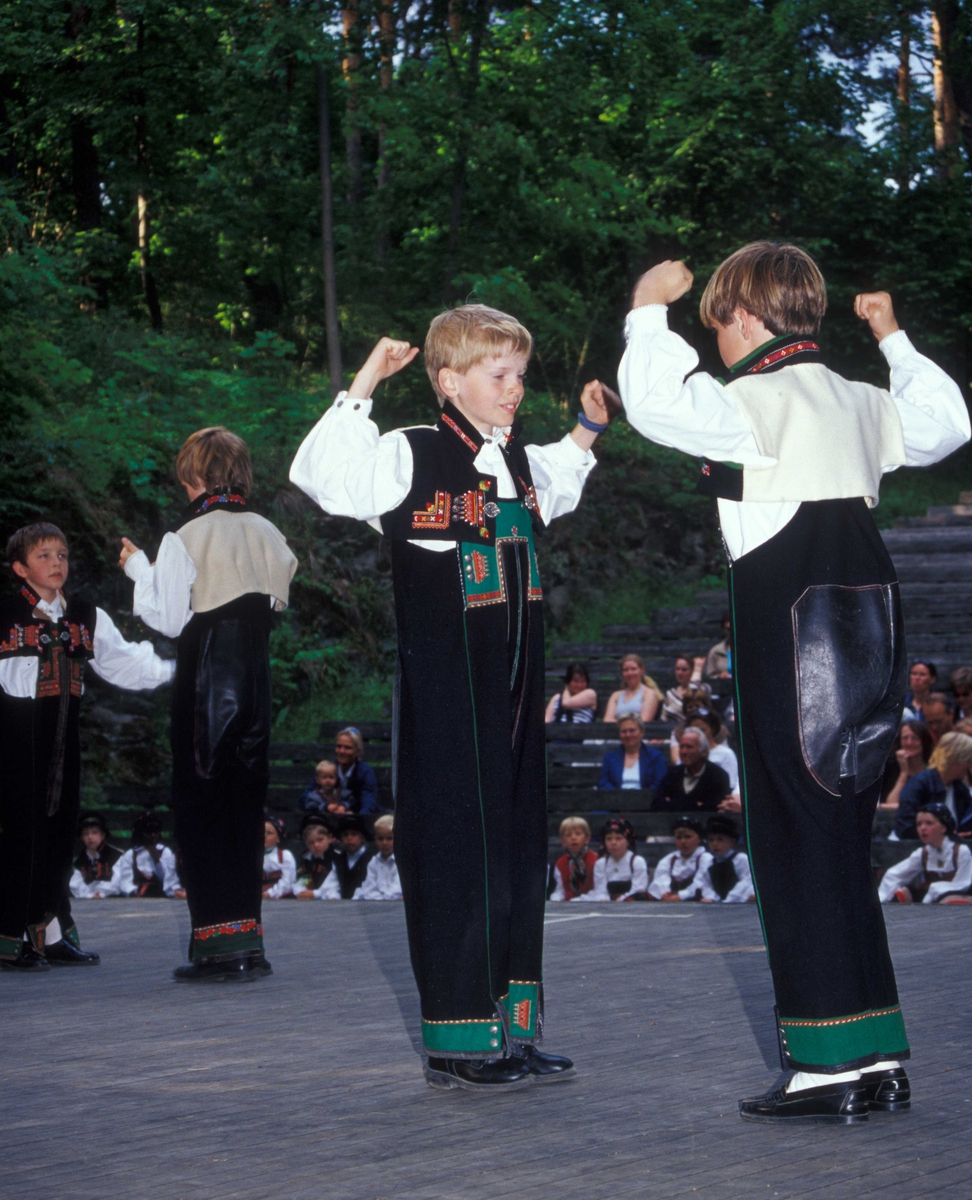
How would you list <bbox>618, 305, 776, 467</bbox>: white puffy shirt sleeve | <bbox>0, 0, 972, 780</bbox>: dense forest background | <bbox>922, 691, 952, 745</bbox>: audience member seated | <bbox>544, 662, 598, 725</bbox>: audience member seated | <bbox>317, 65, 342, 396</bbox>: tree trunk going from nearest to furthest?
<bbox>618, 305, 776, 467</bbox>: white puffy shirt sleeve, <bbox>922, 691, 952, 745</bbox>: audience member seated, <bbox>544, 662, 598, 725</bbox>: audience member seated, <bbox>0, 0, 972, 780</bbox>: dense forest background, <bbox>317, 65, 342, 396</bbox>: tree trunk

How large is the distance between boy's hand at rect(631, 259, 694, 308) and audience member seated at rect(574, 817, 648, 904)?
7.52 metres

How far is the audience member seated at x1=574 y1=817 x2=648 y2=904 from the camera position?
1100 centimetres

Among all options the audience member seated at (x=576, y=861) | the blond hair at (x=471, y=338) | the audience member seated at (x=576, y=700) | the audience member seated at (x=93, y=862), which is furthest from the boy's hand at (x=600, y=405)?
the audience member seated at (x=576, y=700)

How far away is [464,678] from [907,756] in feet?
24.8

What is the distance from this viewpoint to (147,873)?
1251 cm

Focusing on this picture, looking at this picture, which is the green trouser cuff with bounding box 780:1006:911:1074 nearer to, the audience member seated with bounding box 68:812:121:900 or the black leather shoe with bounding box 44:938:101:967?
the black leather shoe with bounding box 44:938:101:967

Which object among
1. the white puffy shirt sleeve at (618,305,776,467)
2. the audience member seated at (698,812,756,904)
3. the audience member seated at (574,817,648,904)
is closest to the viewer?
the white puffy shirt sleeve at (618,305,776,467)

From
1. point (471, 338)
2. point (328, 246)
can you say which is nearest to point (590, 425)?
point (471, 338)

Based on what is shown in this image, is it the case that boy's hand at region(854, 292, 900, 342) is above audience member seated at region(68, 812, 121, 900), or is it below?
above

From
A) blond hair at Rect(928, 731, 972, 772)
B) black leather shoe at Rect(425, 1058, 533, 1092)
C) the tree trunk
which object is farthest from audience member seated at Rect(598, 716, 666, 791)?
the tree trunk

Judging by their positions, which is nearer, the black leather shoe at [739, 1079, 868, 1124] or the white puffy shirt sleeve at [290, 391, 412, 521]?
the black leather shoe at [739, 1079, 868, 1124]

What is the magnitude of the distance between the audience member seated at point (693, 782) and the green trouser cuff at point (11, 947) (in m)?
5.80

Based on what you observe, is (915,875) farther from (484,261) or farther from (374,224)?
(374,224)

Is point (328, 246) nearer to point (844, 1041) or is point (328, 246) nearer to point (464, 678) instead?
point (464, 678)
